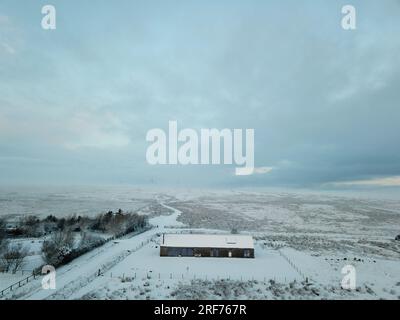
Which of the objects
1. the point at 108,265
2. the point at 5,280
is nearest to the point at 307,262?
the point at 108,265

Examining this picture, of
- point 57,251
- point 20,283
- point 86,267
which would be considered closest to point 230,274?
point 86,267

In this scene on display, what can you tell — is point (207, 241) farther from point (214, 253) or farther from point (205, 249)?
point (214, 253)

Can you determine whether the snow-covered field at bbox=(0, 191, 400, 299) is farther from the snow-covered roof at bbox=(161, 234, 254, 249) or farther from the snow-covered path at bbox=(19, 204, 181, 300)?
the snow-covered roof at bbox=(161, 234, 254, 249)

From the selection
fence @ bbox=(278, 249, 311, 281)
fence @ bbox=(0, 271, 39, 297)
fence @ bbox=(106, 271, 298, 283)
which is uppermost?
fence @ bbox=(0, 271, 39, 297)

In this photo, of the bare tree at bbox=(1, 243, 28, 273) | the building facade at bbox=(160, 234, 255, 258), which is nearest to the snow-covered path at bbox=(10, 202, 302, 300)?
the building facade at bbox=(160, 234, 255, 258)

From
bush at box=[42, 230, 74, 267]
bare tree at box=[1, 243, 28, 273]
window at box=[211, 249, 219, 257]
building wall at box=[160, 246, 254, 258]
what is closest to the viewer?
bare tree at box=[1, 243, 28, 273]
